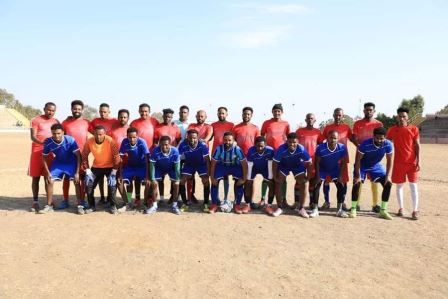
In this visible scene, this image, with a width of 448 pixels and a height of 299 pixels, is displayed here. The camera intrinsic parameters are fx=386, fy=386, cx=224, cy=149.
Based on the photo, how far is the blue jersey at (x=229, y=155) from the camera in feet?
26.1

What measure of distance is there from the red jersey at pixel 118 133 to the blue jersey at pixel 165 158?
83cm

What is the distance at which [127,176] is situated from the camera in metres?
8.00

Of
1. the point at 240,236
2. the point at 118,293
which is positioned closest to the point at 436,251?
the point at 240,236

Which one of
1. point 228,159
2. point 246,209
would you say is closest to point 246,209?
point 246,209

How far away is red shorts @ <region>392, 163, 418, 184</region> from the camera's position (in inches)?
301

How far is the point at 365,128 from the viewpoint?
7980 mm

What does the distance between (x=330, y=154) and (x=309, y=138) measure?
0.69 meters

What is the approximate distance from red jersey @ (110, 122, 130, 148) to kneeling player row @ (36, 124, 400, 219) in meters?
0.33

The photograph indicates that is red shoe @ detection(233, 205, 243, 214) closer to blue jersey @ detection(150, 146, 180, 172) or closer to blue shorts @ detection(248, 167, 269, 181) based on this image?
blue shorts @ detection(248, 167, 269, 181)

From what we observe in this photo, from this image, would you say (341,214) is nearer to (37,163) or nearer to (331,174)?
(331,174)

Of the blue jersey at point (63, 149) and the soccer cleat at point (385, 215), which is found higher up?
the blue jersey at point (63, 149)

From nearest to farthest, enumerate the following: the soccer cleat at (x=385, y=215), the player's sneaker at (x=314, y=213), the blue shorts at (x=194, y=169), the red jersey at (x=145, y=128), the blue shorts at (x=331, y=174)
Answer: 1. the soccer cleat at (x=385, y=215)
2. the player's sneaker at (x=314, y=213)
3. the blue shorts at (x=331, y=174)
4. the blue shorts at (x=194, y=169)
5. the red jersey at (x=145, y=128)

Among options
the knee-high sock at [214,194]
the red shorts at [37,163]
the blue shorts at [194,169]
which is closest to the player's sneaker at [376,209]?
the knee-high sock at [214,194]

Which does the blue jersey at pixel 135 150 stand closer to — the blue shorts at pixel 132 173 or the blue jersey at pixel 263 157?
the blue shorts at pixel 132 173
